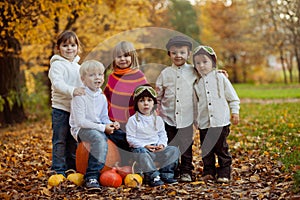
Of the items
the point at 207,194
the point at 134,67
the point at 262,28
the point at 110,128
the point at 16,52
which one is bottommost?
the point at 207,194

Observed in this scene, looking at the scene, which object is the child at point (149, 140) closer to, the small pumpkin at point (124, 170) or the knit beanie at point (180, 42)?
the small pumpkin at point (124, 170)

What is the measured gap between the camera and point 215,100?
5426 mm

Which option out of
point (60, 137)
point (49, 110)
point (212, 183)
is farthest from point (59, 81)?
point (49, 110)

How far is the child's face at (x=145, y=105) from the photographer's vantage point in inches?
218

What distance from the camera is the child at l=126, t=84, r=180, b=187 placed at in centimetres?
538

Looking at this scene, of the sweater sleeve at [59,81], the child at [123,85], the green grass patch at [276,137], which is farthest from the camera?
the green grass patch at [276,137]

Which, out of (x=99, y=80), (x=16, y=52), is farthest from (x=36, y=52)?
(x=99, y=80)

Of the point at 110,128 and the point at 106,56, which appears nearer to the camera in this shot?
the point at 110,128

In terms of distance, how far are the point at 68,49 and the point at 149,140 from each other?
1664 millimetres

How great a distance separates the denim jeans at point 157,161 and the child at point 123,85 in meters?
0.64

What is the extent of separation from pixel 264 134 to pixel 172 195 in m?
4.41

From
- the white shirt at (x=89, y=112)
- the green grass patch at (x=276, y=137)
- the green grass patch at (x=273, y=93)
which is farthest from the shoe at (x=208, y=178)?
the green grass patch at (x=273, y=93)

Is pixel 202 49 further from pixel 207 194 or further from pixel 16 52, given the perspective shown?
pixel 16 52

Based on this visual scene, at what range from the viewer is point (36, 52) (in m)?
15.9
